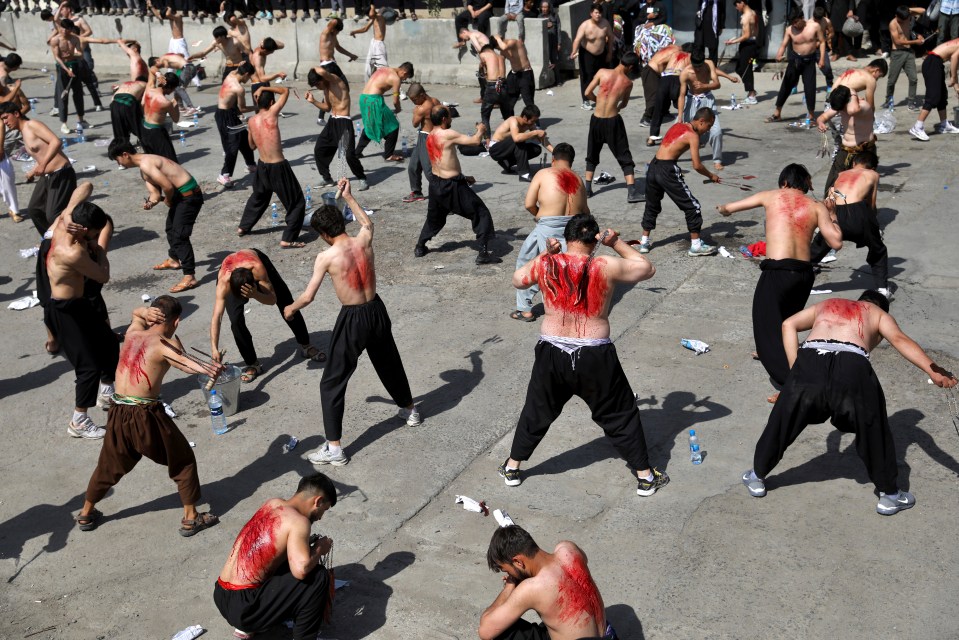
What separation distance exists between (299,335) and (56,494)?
8.33ft

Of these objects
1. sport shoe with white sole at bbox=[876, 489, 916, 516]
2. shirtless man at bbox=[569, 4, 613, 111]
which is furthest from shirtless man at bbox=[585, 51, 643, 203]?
sport shoe with white sole at bbox=[876, 489, 916, 516]

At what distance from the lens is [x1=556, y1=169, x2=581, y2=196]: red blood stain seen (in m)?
9.31

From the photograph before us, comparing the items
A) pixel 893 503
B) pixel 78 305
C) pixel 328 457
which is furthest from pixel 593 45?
pixel 893 503

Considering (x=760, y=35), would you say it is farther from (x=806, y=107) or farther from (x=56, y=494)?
(x=56, y=494)

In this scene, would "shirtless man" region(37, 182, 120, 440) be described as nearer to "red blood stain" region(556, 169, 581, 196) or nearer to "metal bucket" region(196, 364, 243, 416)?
"metal bucket" region(196, 364, 243, 416)

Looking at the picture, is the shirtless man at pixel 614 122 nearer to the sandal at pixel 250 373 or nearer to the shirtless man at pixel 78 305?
the sandal at pixel 250 373

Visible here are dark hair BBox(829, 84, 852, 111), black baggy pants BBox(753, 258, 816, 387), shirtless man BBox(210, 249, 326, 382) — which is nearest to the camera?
black baggy pants BBox(753, 258, 816, 387)

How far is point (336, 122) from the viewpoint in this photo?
13.6 metres

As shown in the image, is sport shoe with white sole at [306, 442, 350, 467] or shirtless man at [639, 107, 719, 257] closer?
sport shoe with white sole at [306, 442, 350, 467]

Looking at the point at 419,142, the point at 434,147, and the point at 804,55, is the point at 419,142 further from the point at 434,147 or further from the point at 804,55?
the point at 804,55

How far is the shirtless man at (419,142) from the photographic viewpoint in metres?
12.6

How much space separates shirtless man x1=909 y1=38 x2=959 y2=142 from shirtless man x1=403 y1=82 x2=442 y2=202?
6.81 metres

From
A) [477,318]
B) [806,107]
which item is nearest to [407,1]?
[806,107]

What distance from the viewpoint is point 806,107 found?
1593 centimetres
